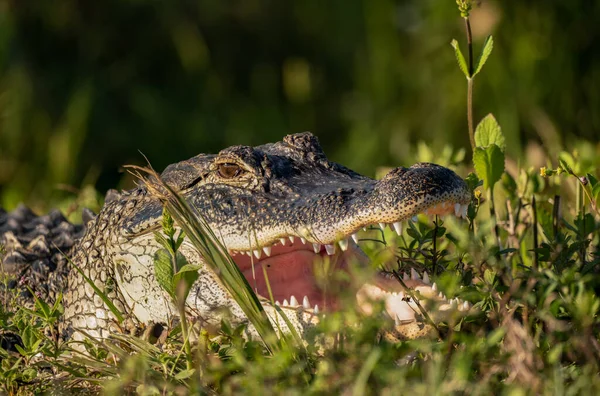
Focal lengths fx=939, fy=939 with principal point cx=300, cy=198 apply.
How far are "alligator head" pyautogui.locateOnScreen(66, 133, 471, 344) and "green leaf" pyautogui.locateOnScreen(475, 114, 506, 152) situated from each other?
48 centimetres

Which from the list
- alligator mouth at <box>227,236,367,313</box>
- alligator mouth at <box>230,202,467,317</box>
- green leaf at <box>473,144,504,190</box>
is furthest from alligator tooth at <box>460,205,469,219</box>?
alligator mouth at <box>227,236,367,313</box>

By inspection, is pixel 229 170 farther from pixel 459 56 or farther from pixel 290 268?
pixel 459 56

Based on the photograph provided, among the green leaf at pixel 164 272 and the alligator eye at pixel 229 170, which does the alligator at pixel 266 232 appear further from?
the green leaf at pixel 164 272

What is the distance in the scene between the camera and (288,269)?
11.1 ft

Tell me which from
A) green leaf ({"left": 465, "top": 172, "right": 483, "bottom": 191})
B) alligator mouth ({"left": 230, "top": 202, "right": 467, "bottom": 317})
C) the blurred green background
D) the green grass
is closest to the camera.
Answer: the green grass

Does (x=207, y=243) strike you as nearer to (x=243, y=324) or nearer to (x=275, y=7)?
(x=243, y=324)

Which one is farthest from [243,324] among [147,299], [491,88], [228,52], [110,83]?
[228,52]

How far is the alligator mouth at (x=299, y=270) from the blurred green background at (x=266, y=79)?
410 cm

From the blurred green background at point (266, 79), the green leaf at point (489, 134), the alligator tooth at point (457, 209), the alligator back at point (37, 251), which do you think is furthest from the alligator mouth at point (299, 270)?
the blurred green background at point (266, 79)

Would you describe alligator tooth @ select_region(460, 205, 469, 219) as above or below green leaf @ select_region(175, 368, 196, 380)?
above

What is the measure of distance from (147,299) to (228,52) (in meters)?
9.46

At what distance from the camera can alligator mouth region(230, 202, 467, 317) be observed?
3.00 metres

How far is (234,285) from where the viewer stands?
8.82ft

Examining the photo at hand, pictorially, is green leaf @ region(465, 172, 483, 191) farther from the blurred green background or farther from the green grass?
the blurred green background
